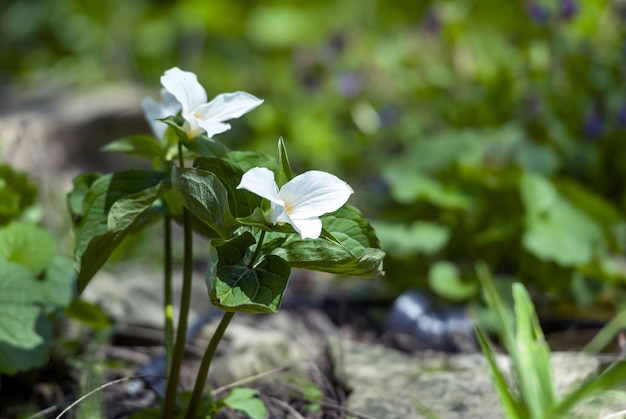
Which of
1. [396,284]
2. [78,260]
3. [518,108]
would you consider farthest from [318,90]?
[78,260]

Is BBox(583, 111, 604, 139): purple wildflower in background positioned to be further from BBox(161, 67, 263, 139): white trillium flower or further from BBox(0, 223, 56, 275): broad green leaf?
BBox(0, 223, 56, 275): broad green leaf

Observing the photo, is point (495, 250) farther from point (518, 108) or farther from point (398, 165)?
point (518, 108)

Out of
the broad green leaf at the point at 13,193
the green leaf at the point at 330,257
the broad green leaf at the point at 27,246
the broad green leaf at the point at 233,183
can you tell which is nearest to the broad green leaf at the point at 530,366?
the green leaf at the point at 330,257

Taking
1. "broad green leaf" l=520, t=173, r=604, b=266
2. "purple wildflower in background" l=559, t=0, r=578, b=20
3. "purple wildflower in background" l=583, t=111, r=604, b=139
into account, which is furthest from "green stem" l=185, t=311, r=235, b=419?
"purple wildflower in background" l=559, t=0, r=578, b=20

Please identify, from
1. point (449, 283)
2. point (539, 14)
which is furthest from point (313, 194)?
point (539, 14)

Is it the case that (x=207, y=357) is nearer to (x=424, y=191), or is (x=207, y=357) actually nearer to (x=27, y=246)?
(x=27, y=246)
